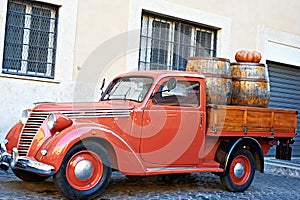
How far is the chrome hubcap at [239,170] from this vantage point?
6332mm

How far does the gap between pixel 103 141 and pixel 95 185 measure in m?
0.55

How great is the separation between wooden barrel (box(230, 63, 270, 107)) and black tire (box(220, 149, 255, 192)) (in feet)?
3.05

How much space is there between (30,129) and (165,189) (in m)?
2.25

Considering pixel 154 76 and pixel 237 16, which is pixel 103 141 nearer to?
pixel 154 76

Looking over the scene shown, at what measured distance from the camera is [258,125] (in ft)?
21.2

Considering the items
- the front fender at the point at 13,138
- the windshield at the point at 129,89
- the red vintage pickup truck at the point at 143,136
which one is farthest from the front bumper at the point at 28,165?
the windshield at the point at 129,89

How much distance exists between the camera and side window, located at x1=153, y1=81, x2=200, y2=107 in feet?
19.2

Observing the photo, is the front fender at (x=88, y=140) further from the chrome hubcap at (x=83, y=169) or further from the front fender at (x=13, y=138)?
the front fender at (x=13, y=138)

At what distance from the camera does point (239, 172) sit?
637 cm

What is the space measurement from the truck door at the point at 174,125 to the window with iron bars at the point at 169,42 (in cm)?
339

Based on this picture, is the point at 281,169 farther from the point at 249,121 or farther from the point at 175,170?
the point at 175,170

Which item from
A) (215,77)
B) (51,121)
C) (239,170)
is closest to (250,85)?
(215,77)

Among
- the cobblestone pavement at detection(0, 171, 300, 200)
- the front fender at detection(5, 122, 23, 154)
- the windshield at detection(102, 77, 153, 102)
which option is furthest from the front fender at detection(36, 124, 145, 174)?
the windshield at detection(102, 77, 153, 102)

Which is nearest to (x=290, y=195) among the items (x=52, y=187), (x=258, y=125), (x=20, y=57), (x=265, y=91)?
(x=258, y=125)
